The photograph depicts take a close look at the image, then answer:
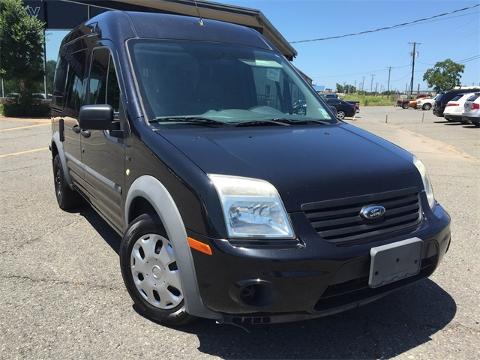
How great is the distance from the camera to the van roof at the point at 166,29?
3.98 metres

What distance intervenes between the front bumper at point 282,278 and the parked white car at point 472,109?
20793 millimetres

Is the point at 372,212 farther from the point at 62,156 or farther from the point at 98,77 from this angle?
the point at 62,156

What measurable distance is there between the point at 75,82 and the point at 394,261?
151 inches

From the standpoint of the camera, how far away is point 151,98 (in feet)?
11.6

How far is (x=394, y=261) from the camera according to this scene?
2.86 m

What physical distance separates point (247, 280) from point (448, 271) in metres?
2.47

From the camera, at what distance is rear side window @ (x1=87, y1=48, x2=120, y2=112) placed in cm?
389

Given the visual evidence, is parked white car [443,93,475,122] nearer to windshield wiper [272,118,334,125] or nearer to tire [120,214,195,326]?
windshield wiper [272,118,334,125]

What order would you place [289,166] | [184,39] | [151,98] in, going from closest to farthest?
[289,166] → [151,98] → [184,39]

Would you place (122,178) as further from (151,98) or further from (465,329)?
(465,329)

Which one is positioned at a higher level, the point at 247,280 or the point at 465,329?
the point at 247,280

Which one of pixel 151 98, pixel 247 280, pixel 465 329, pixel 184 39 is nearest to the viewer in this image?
pixel 247 280

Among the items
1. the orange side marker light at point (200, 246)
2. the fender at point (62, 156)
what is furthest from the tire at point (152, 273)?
the fender at point (62, 156)

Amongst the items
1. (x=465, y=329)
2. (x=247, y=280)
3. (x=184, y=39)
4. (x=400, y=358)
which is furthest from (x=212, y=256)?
(x=184, y=39)
